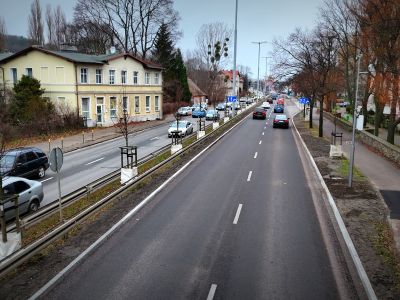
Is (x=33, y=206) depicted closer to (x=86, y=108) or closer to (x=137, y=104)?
(x=86, y=108)

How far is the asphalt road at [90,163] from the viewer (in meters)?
18.1

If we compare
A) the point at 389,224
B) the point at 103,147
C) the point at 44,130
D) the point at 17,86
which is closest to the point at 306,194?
the point at 389,224

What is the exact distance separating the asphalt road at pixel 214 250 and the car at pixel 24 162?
7112 millimetres

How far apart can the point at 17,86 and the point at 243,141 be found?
22.2 metres

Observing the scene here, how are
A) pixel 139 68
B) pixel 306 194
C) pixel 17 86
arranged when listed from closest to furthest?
pixel 306 194 < pixel 17 86 < pixel 139 68

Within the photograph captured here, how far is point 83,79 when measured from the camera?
40.3m

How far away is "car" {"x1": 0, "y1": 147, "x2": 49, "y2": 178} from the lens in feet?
59.3

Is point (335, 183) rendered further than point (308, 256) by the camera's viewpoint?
Yes

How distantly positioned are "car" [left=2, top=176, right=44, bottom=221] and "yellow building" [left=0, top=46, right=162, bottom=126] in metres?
21.6

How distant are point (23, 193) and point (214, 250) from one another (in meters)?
7.18

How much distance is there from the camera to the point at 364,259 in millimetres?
9820

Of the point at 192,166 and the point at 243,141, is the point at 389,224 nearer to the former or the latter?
the point at 192,166

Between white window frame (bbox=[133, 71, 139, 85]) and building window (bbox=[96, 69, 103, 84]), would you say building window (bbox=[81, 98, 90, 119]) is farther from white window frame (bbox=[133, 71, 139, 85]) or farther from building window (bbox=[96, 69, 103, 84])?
white window frame (bbox=[133, 71, 139, 85])

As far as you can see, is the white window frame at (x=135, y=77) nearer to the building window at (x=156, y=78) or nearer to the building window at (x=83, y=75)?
the building window at (x=156, y=78)
